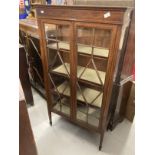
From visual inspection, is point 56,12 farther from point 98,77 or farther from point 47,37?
point 98,77

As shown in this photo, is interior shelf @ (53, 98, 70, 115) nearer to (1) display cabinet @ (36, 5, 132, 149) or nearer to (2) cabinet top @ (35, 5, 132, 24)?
(1) display cabinet @ (36, 5, 132, 149)

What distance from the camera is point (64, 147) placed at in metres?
1.73

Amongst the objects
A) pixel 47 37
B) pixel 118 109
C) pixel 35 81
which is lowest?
pixel 118 109

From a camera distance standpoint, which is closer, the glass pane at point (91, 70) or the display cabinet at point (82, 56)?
the display cabinet at point (82, 56)

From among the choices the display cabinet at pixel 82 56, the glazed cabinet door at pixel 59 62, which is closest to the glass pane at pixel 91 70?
the display cabinet at pixel 82 56

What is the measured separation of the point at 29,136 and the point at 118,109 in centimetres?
135

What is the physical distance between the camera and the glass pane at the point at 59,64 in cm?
144

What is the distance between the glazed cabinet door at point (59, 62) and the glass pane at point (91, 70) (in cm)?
13

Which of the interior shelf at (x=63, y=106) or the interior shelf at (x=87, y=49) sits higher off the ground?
the interior shelf at (x=87, y=49)

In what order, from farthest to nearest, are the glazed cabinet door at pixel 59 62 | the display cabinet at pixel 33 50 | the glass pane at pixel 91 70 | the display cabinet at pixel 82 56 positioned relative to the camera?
the display cabinet at pixel 33 50
the glazed cabinet door at pixel 59 62
the glass pane at pixel 91 70
the display cabinet at pixel 82 56

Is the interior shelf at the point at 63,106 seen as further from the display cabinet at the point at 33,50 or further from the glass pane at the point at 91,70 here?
the display cabinet at the point at 33,50

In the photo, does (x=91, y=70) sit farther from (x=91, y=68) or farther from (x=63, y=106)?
(x=63, y=106)

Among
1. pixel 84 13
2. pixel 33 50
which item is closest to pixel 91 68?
pixel 84 13
